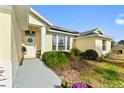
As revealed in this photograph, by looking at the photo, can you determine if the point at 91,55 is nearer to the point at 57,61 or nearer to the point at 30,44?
the point at 30,44

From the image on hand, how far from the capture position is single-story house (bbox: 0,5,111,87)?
690 centimetres

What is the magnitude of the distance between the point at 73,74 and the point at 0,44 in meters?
6.81

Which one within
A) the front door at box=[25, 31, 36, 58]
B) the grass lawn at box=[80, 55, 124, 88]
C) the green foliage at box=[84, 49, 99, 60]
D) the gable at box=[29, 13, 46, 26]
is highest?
the gable at box=[29, 13, 46, 26]

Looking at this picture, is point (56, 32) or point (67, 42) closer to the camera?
point (56, 32)

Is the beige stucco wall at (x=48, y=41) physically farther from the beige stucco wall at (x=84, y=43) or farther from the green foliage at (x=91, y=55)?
the beige stucco wall at (x=84, y=43)

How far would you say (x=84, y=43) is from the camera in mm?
26047

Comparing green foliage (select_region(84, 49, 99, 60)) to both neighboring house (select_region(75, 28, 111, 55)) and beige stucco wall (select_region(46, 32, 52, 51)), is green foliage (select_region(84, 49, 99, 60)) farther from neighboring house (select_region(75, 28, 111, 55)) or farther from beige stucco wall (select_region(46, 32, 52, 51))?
beige stucco wall (select_region(46, 32, 52, 51))

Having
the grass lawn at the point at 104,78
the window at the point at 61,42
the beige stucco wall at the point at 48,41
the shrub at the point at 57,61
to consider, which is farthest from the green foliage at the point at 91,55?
the shrub at the point at 57,61

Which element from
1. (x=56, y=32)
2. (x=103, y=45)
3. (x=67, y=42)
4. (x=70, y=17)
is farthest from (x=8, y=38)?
(x=70, y=17)

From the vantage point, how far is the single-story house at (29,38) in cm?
690

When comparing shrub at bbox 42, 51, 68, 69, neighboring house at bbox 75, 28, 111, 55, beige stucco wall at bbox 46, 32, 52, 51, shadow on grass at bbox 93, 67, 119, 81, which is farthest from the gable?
neighboring house at bbox 75, 28, 111, 55

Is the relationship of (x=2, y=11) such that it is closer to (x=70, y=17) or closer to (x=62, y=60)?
(x=62, y=60)
